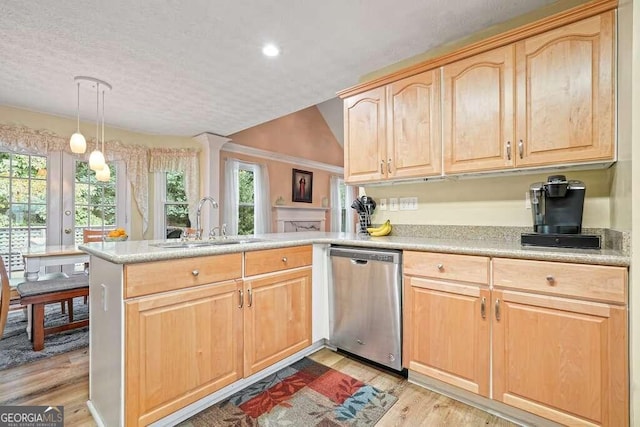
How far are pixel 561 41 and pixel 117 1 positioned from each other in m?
2.57

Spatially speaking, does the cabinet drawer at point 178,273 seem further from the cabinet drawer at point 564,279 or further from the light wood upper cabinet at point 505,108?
the cabinet drawer at point 564,279

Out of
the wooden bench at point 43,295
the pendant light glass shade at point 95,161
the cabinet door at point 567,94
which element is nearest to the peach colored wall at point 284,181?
the pendant light glass shade at point 95,161

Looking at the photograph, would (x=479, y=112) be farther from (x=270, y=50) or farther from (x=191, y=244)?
(x=191, y=244)

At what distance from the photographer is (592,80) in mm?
1553

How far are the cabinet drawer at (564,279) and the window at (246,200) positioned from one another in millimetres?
4637

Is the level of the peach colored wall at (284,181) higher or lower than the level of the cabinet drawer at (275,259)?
higher

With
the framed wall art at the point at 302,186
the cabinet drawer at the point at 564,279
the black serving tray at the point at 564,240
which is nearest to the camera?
the cabinet drawer at the point at 564,279

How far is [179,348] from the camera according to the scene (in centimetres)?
151

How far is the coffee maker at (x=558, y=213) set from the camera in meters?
1.58

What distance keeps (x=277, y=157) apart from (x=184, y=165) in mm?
1764

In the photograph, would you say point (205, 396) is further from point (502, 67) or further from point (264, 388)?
point (502, 67)

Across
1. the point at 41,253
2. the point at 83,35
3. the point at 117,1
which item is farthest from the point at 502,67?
the point at 41,253

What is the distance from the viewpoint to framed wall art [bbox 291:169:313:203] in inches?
249

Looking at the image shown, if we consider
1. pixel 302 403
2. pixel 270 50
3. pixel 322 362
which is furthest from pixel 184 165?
pixel 302 403
